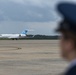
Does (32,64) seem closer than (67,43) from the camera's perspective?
No

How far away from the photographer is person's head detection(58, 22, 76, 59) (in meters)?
1.76

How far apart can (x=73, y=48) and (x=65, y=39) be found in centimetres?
8

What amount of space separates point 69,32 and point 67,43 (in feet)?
0.19

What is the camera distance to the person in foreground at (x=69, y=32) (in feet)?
5.74

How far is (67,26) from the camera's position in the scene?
177cm

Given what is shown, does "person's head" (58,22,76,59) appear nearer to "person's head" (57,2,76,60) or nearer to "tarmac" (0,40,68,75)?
"person's head" (57,2,76,60)

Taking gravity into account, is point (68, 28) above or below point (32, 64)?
above

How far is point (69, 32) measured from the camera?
178 centimetres

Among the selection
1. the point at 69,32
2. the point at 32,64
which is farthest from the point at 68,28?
the point at 32,64

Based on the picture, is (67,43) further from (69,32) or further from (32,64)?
(32,64)

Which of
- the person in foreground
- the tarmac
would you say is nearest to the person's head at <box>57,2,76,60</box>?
the person in foreground

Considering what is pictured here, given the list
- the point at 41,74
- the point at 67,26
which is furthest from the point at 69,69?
the point at 41,74

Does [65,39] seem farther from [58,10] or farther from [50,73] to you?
[50,73]

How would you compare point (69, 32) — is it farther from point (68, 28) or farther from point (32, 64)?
point (32, 64)
